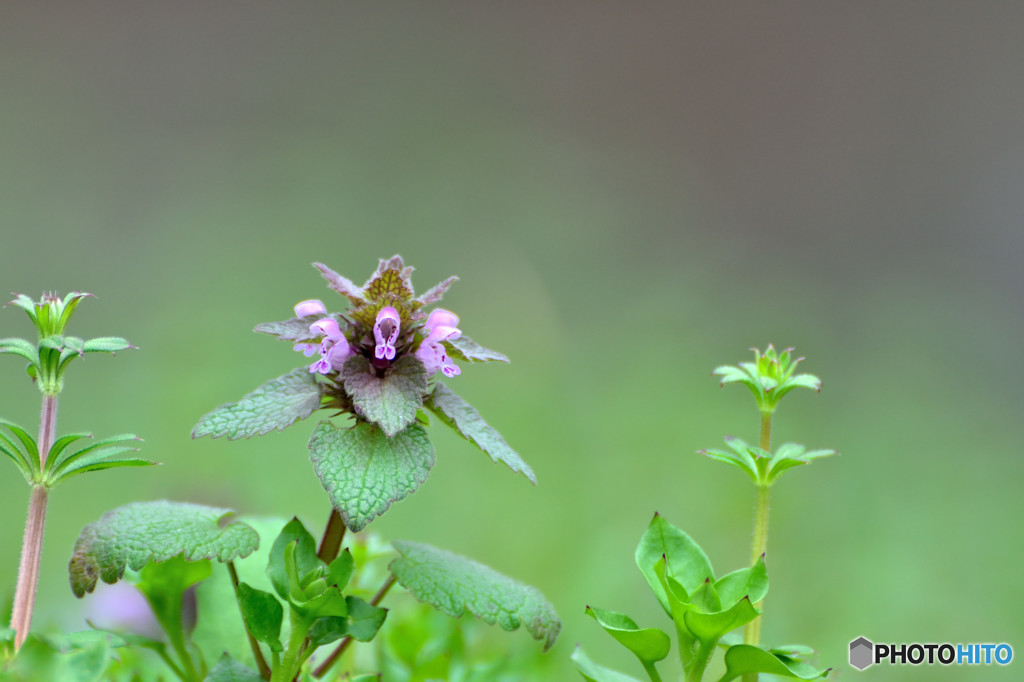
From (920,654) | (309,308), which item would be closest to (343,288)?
(309,308)

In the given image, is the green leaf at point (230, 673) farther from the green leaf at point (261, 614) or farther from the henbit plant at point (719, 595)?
Result: the henbit plant at point (719, 595)

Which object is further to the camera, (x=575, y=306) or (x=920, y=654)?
(x=575, y=306)

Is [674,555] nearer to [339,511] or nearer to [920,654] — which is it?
[339,511]

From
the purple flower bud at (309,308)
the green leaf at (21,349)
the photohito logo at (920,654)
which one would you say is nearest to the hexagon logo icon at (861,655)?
the photohito logo at (920,654)

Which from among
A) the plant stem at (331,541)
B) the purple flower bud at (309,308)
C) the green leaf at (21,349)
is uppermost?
the purple flower bud at (309,308)

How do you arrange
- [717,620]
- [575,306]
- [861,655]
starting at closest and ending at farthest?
[717,620] < [861,655] < [575,306]

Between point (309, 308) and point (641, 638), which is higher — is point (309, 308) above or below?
above

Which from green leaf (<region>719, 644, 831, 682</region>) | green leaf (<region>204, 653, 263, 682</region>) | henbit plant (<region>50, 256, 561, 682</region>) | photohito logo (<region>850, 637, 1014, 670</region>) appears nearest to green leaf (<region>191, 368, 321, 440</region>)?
henbit plant (<region>50, 256, 561, 682</region>)
